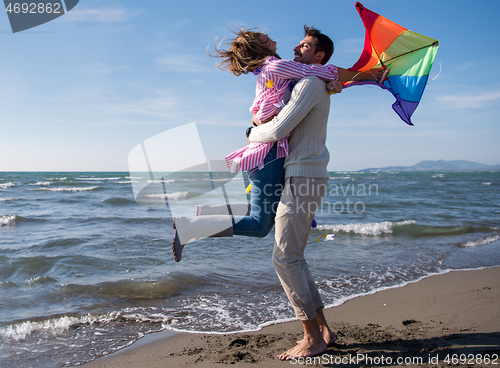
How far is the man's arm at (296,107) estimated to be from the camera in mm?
2082

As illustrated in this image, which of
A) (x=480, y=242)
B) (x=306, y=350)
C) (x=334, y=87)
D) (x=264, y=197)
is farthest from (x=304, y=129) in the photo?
(x=480, y=242)

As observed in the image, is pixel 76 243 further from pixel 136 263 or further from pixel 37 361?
pixel 37 361

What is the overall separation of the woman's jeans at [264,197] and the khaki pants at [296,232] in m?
0.06

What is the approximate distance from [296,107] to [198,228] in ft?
3.24

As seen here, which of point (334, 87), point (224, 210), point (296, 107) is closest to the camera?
point (296, 107)

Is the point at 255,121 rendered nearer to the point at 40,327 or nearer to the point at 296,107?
the point at 296,107

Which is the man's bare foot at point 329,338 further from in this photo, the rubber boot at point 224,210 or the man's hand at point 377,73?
the man's hand at point 377,73

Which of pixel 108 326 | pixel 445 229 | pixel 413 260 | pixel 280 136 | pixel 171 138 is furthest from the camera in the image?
pixel 445 229

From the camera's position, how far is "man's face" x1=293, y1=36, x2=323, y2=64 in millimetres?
2322

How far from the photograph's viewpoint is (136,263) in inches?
207

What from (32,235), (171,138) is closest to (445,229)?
(171,138)

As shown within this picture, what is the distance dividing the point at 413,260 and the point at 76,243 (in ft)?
19.7

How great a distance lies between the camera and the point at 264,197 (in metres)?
2.28

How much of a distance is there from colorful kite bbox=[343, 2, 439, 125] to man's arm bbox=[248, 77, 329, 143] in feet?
1.91
